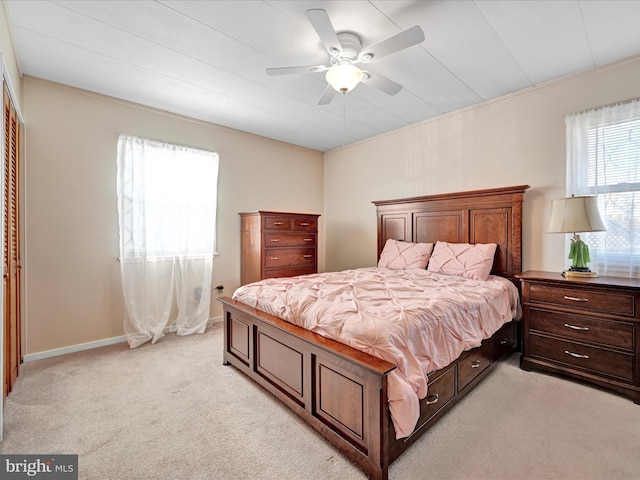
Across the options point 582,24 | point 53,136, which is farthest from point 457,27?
point 53,136

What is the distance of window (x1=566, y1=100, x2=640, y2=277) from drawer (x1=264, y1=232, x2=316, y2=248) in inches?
116

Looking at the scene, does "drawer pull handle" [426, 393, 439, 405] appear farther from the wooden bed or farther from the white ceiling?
the white ceiling

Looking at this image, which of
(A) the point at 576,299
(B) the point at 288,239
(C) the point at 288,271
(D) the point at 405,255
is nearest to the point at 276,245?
(B) the point at 288,239

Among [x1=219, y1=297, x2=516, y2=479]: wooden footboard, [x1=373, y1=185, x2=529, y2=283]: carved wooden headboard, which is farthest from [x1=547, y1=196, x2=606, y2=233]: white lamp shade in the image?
[x1=219, y1=297, x2=516, y2=479]: wooden footboard

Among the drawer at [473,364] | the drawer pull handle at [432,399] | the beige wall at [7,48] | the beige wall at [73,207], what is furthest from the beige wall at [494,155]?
the beige wall at [7,48]

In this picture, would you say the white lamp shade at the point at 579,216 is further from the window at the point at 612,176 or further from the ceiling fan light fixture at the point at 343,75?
the ceiling fan light fixture at the point at 343,75

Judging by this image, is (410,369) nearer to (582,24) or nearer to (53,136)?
(582,24)

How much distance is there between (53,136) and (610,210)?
5.11 meters

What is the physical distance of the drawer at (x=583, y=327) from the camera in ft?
7.09

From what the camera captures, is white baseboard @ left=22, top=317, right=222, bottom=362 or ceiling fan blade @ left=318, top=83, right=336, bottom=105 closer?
ceiling fan blade @ left=318, top=83, right=336, bottom=105

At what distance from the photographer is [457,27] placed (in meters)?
2.15

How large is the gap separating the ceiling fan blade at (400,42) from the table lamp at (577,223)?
1852 millimetres

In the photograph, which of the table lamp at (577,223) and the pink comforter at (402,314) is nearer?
the pink comforter at (402,314)

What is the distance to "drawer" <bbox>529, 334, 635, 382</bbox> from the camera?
216 cm
